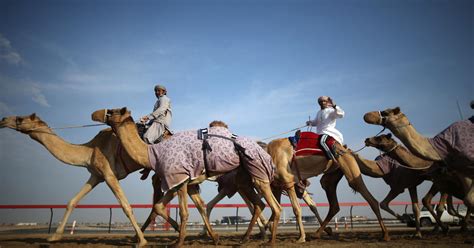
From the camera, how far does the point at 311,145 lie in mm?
9047

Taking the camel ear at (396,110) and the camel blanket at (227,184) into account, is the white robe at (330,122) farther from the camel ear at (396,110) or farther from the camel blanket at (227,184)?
the camel blanket at (227,184)

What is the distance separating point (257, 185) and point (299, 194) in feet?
16.4

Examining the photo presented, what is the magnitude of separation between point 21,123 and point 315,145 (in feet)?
24.3

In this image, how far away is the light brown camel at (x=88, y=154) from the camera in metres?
8.31

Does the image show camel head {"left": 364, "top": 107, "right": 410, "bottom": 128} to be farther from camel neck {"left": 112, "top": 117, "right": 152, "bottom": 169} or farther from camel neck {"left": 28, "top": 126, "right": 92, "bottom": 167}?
camel neck {"left": 28, "top": 126, "right": 92, "bottom": 167}

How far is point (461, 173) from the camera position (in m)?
7.76

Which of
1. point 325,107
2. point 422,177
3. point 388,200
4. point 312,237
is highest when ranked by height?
point 325,107

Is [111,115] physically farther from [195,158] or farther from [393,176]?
[393,176]

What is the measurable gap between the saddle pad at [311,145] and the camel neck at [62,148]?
5303mm

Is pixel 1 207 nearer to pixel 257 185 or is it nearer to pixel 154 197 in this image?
pixel 154 197

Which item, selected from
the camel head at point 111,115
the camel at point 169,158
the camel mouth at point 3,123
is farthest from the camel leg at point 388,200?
the camel mouth at point 3,123

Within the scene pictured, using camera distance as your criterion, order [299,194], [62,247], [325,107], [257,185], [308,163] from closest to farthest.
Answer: [62,247] < [257,185] < [308,163] < [325,107] < [299,194]

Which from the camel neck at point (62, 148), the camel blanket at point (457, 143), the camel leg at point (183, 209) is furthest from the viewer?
the camel neck at point (62, 148)

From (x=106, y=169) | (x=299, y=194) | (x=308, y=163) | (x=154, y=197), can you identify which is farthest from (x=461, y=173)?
(x=106, y=169)
